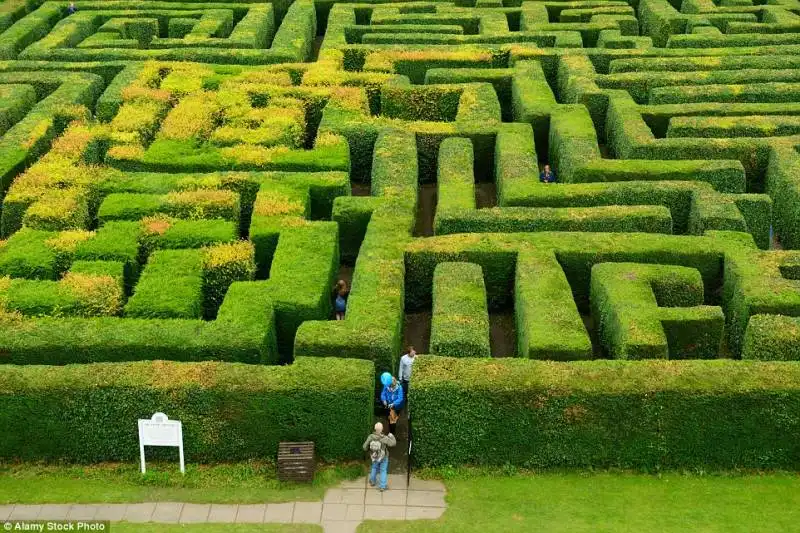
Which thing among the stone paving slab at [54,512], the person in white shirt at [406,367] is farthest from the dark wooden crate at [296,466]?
the stone paving slab at [54,512]

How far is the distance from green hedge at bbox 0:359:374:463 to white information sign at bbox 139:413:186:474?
8.8 inches

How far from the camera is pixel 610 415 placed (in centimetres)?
1666

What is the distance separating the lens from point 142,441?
16781mm

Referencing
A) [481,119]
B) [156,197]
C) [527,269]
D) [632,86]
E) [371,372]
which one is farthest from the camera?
[632,86]

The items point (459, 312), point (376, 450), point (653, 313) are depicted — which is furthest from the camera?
point (459, 312)

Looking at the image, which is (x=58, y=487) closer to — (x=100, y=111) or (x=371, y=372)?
(x=371, y=372)

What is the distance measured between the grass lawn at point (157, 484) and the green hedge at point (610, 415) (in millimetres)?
2144

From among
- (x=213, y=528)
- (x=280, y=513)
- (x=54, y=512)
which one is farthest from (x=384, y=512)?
(x=54, y=512)

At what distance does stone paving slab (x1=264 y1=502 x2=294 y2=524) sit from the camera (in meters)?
15.9

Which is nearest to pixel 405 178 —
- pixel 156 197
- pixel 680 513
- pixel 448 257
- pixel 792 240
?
pixel 448 257

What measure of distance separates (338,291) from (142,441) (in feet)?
21.3

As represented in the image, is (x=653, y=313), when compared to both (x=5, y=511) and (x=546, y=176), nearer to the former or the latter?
(x=546, y=176)

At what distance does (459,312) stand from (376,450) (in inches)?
167

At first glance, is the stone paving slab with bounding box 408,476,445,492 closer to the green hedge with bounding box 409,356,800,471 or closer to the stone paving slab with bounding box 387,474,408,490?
the stone paving slab with bounding box 387,474,408,490
